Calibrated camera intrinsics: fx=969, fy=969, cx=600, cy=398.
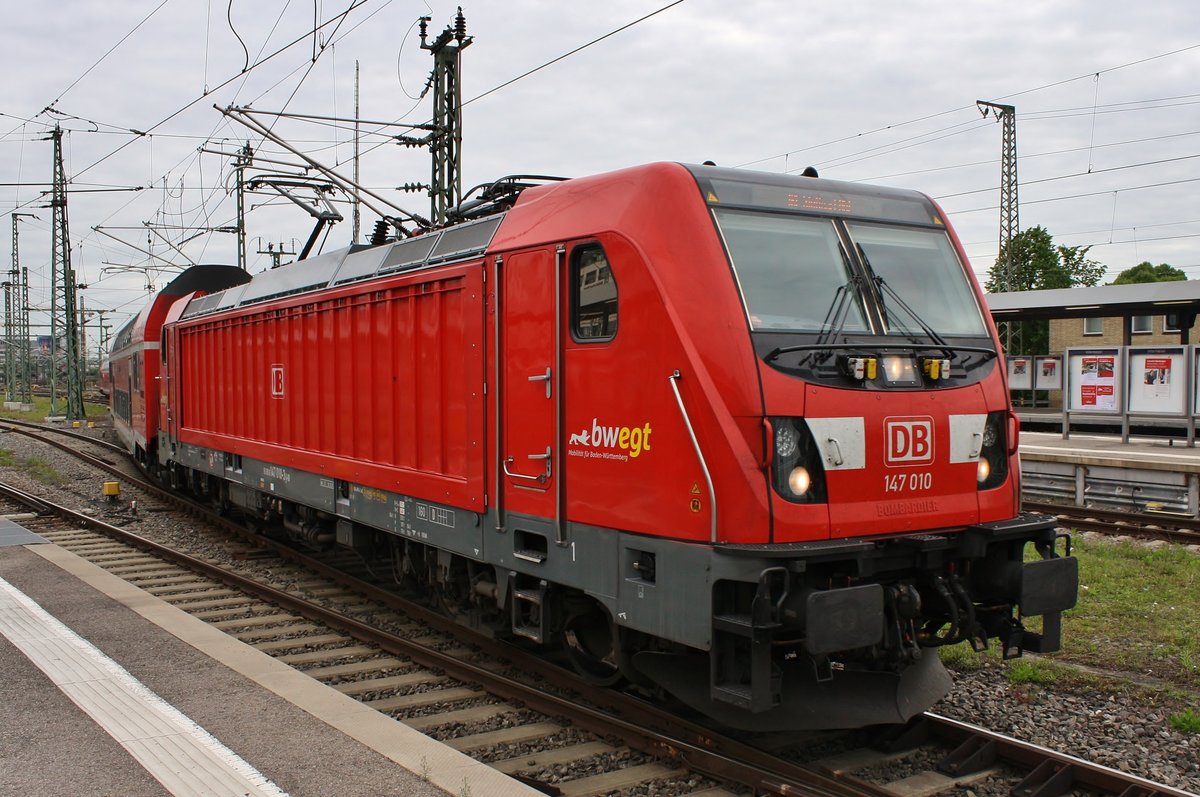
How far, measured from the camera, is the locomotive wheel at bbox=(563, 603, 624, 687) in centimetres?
652

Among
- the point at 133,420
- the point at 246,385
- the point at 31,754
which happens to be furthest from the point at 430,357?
the point at 133,420

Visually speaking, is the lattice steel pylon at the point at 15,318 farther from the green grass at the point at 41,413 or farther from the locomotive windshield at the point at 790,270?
the locomotive windshield at the point at 790,270

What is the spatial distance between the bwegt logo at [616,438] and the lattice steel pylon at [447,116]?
38.5 feet

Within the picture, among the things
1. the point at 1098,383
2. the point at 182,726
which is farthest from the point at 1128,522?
the point at 182,726

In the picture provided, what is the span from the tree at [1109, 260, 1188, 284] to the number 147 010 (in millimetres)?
63161

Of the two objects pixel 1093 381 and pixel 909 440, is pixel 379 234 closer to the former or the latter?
pixel 909 440

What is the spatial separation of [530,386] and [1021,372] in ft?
79.8

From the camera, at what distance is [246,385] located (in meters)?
12.5

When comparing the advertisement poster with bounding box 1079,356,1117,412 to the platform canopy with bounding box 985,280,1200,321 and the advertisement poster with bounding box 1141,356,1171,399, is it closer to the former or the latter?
the advertisement poster with bounding box 1141,356,1171,399

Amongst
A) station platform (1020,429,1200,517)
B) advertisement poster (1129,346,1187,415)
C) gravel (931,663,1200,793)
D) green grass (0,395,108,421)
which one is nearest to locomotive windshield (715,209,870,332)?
gravel (931,663,1200,793)

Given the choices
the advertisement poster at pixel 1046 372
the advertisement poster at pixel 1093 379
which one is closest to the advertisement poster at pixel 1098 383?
the advertisement poster at pixel 1093 379

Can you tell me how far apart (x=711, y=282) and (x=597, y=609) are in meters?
2.45

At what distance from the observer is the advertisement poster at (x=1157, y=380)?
56.5 ft

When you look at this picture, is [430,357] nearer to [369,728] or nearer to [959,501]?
[369,728]
